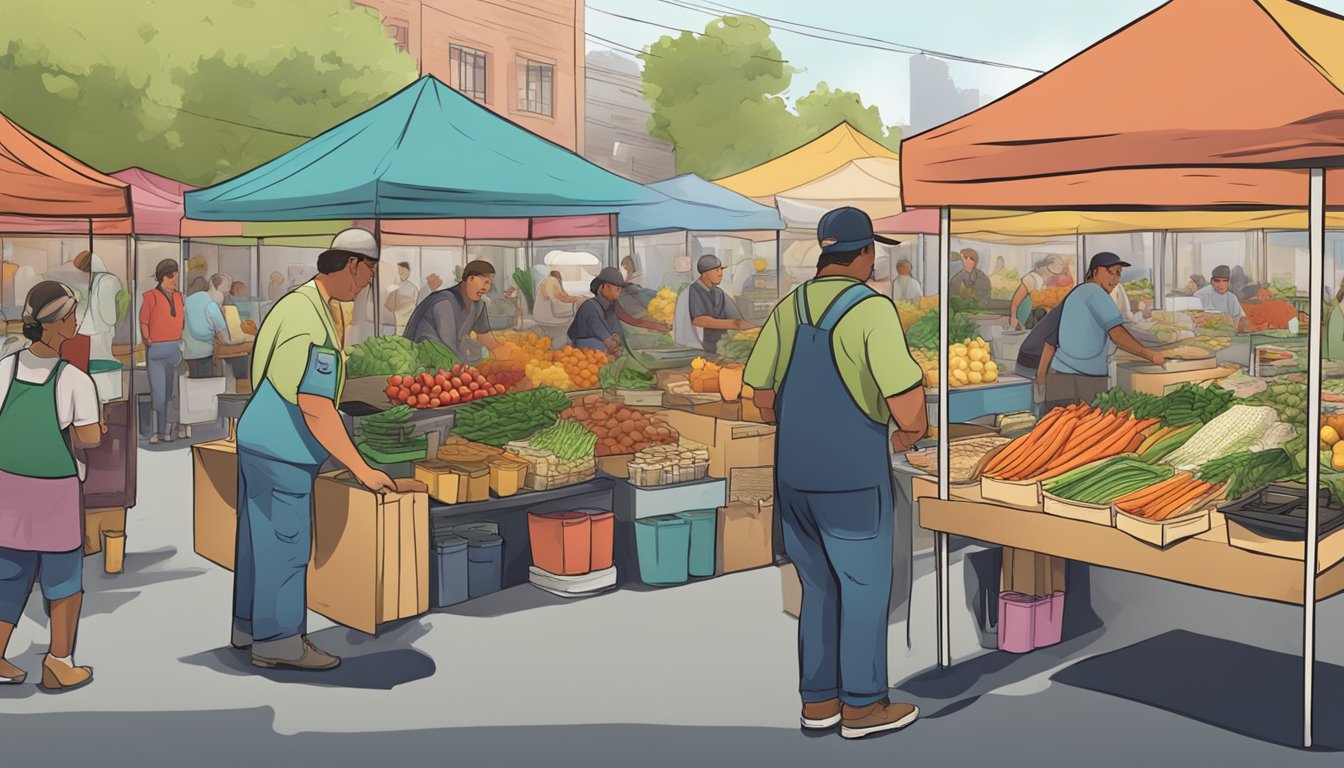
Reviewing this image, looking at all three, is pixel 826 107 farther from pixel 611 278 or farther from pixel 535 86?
pixel 611 278

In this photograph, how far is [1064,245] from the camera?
53.9 meters

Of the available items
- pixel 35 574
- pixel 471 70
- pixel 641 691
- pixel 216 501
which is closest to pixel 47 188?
pixel 216 501

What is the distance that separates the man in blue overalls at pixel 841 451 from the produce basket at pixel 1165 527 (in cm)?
106

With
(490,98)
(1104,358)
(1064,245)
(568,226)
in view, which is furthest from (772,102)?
(1104,358)

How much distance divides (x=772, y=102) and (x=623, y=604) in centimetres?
3794

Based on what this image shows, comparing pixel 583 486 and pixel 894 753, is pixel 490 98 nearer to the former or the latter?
pixel 583 486

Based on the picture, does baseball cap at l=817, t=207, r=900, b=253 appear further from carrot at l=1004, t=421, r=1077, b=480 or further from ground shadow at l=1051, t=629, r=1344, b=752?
ground shadow at l=1051, t=629, r=1344, b=752

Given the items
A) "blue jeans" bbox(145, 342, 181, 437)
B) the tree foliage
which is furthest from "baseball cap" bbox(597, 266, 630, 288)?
the tree foliage

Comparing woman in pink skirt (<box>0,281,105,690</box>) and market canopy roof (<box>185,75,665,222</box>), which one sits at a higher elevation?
market canopy roof (<box>185,75,665,222</box>)

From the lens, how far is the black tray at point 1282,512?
4914 mm

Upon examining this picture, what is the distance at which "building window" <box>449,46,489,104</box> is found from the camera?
1420 inches

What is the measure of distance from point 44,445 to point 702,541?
3.81 meters

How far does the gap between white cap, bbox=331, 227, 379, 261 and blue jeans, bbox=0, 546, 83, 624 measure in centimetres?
176

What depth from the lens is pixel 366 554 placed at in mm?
6406
